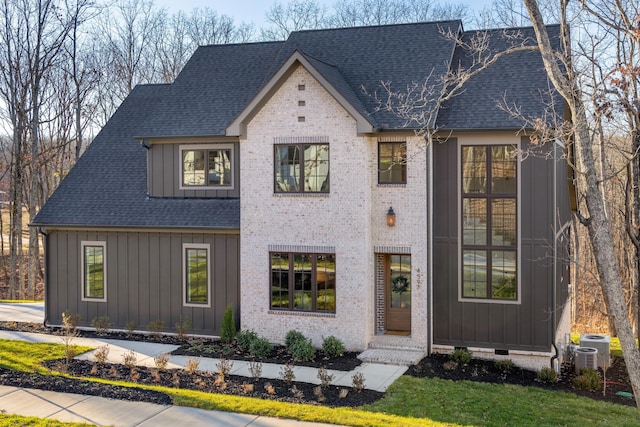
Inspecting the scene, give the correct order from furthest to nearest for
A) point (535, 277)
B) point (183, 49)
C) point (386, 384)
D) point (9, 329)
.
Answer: point (183, 49), point (9, 329), point (535, 277), point (386, 384)

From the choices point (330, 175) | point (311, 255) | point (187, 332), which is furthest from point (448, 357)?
point (187, 332)

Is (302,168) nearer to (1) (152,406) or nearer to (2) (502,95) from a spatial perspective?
(2) (502,95)

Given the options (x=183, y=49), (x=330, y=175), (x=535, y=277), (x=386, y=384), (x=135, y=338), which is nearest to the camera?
(x=386, y=384)

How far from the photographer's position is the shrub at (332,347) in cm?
1577

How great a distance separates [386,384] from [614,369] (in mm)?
6695

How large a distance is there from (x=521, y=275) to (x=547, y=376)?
2.34 m

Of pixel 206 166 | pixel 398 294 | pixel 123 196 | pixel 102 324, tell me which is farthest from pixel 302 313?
pixel 123 196

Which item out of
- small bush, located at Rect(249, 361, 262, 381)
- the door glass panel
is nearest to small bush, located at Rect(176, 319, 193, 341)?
small bush, located at Rect(249, 361, 262, 381)

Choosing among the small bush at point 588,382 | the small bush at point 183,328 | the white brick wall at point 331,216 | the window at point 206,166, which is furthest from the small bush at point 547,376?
the window at point 206,166

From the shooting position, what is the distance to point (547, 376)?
47.9 feet

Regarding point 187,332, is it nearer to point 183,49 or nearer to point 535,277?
point 535,277

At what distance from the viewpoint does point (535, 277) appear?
50.9 ft

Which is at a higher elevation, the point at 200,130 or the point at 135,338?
the point at 200,130

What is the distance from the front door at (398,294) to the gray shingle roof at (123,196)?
4.09 metres
